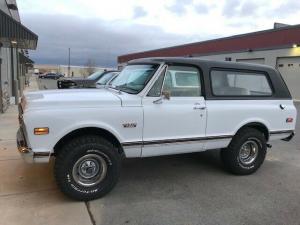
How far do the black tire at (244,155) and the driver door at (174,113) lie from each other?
0.69 m

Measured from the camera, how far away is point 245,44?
30.0 m

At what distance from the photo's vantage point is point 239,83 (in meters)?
5.86

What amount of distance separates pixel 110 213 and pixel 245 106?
288cm

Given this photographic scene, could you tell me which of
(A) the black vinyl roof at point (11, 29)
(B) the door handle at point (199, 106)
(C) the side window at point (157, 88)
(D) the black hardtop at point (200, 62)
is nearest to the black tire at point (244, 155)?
(B) the door handle at point (199, 106)

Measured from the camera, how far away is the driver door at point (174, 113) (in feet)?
15.8

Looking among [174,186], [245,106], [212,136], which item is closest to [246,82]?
[245,106]

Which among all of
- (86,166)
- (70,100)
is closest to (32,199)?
(86,166)

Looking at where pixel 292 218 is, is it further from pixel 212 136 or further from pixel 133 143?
pixel 133 143

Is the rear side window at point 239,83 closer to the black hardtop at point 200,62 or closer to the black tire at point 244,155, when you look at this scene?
the black hardtop at point 200,62

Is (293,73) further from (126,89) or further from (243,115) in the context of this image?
(126,89)

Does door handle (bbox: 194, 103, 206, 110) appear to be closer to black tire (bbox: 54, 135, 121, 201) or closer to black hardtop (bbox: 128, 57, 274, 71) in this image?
black hardtop (bbox: 128, 57, 274, 71)

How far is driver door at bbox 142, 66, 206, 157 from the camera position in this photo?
15.8ft

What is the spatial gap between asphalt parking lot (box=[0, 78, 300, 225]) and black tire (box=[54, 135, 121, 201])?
16 centimetres

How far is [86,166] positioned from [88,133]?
436 mm
